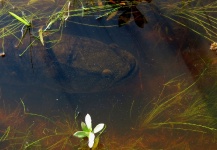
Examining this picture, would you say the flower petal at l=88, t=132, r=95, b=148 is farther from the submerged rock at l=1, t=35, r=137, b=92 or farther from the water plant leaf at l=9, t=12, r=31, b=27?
the water plant leaf at l=9, t=12, r=31, b=27

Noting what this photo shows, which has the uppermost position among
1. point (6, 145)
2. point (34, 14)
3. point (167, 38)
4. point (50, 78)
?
point (34, 14)

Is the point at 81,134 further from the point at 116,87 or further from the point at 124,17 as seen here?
the point at 124,17

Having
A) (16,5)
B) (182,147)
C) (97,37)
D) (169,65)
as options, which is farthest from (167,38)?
(16,5)

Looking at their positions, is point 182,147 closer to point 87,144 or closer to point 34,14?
point 87,144

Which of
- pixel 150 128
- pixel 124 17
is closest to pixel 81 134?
pixel 150 128

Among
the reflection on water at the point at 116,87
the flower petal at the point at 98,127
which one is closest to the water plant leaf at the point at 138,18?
the reflection on water at the point at 116,87

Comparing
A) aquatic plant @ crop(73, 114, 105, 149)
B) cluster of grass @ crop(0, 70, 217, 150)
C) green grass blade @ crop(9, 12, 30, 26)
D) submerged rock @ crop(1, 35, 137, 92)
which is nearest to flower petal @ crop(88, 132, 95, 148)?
aquatic plant @ crop(73, 114, 105, 149)
